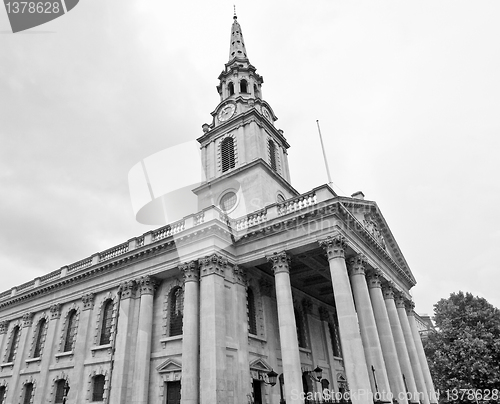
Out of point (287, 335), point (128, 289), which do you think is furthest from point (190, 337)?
point (128, 289)

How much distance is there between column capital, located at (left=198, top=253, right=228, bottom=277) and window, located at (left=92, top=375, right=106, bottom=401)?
10.1 meters

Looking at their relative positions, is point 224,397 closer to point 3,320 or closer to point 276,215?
point 276,215

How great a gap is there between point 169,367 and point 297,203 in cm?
1166

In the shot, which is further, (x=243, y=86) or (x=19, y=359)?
(x=243, y=86)

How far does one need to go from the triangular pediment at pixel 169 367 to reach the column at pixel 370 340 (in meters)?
10.0

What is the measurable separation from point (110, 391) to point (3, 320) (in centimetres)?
1813

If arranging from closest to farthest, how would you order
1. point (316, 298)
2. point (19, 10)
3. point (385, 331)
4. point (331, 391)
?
1. point (19, 10)
2. point (385, 331)
3. point (331, 391)
4. point (316, 298)

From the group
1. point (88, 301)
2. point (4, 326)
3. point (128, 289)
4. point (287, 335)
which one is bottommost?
point (287, 335)

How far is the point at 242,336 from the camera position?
19.6m

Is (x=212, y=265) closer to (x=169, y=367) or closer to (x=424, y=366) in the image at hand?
(x=169, y=367)

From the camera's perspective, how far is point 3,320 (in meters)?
32.4

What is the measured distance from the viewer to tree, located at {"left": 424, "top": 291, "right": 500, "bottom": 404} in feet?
98.7

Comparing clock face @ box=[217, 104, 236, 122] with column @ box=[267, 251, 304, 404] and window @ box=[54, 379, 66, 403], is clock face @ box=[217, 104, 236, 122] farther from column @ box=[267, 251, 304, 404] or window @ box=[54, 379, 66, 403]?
window @ box=[54, 379, 66, 403]

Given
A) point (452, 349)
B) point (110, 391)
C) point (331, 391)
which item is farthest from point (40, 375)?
point (452, 349)
